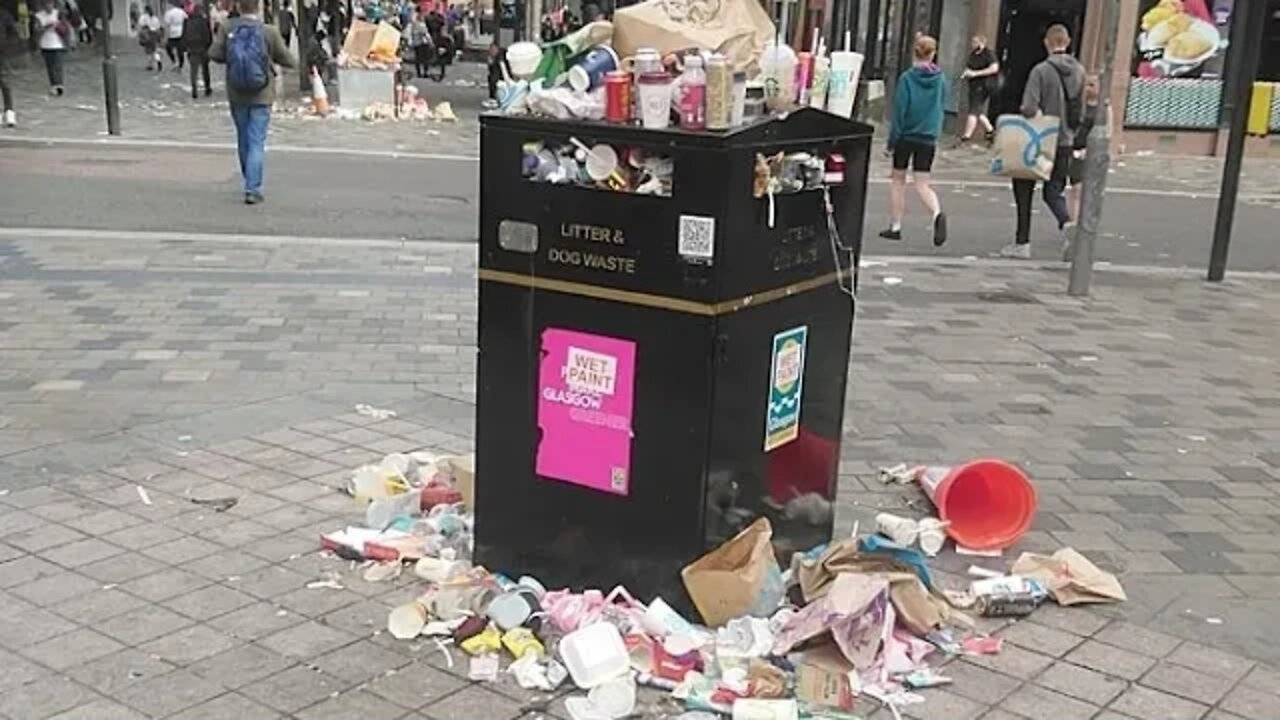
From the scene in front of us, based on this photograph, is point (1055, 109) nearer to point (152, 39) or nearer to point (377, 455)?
point (377, 455)

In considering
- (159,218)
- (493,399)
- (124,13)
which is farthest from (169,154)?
(124,13)

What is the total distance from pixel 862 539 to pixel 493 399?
51.8 inches

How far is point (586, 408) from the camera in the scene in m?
3.98

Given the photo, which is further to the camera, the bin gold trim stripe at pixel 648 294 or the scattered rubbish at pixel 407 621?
the scattered rubbish at pixel 407 621

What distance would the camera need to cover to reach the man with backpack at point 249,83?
11750mm

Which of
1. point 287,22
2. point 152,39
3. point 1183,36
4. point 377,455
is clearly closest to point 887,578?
point 377,455

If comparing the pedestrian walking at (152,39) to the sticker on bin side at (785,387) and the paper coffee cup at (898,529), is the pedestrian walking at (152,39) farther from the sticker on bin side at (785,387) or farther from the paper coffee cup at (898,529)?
the sticker on bin side at (785,387)

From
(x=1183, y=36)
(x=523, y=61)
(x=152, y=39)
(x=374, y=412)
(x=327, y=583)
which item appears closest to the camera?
(x=523, y=61)

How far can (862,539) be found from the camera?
4465 mm

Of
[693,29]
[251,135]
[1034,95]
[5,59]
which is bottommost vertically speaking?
[251,135]

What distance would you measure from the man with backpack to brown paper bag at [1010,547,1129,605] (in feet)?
29.7

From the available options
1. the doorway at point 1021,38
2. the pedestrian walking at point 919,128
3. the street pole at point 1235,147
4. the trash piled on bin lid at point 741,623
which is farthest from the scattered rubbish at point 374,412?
the doorway at point 1021,38

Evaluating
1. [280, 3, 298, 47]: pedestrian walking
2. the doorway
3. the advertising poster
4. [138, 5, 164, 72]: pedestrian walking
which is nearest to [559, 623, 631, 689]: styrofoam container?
the doorway

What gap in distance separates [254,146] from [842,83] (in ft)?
28.6
